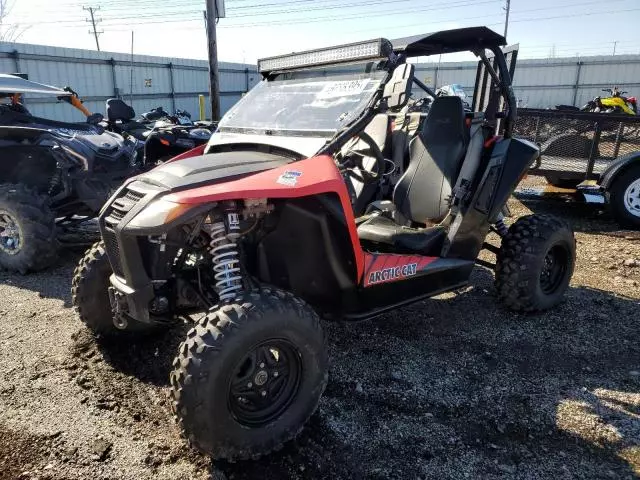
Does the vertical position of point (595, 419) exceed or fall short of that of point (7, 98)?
it falls short

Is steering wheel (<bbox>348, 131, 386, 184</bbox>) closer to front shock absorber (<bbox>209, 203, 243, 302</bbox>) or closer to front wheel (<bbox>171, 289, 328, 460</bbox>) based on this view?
front shock absorber (<bbox>209, 203, 243, 302</bbox>)

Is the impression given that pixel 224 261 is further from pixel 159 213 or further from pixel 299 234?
pixel 299 234

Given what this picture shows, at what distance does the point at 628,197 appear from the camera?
6.88 m

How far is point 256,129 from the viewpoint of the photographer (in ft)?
11.0

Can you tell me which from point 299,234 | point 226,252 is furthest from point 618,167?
point 226,252

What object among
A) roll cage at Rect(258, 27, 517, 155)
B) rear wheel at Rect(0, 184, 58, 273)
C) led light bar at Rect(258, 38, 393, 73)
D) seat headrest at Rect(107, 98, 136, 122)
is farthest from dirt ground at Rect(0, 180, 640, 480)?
seat headrest at Rect(107, 98, 136, 122)

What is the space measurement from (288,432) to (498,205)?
2.30 meters

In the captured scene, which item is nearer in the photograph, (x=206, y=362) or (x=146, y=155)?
(x=206, y=362)

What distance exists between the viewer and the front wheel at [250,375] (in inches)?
88.0

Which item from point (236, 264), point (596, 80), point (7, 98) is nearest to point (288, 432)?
point (236, 264)

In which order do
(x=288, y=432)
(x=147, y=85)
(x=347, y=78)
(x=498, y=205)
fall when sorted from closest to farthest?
(x=288, y=432) < (x=347, y=78) < (x=498, y=205) < (x=147, y=85)

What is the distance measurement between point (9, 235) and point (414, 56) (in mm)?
4074

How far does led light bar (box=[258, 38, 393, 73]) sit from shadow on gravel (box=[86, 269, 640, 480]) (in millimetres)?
1908

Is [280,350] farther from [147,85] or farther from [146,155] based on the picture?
[147,85]
